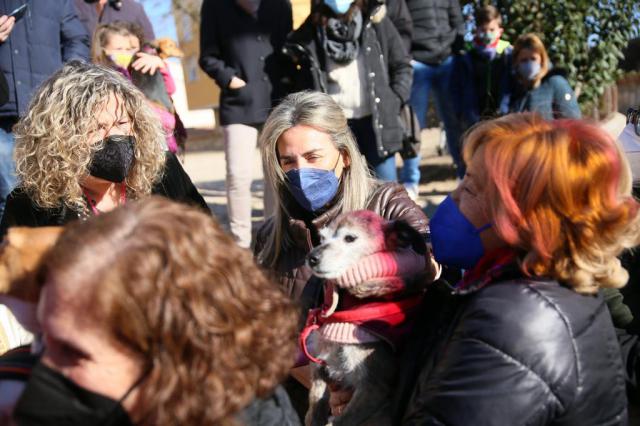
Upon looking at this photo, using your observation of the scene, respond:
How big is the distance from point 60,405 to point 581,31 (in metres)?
7.21

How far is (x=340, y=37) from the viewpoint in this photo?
4.71 metres

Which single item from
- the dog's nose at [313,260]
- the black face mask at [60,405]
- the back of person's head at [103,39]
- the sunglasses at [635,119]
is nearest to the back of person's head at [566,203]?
the dog's nose at [313,260]

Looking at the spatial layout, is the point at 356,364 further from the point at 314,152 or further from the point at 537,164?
the point at 314,152

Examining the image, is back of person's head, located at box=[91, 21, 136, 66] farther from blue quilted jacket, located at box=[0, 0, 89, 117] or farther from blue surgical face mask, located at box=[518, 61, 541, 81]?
blue surgical face mask, located at box=[518, 61, 541, 81]

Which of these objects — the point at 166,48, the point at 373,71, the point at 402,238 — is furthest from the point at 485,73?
the point at 402,238

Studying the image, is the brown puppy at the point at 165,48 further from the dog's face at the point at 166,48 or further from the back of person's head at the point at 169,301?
the back of person's head at the point at 169,301

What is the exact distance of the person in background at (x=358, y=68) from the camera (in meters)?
4.73

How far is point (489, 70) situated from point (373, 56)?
151 centimetres

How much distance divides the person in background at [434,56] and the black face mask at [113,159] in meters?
3.70

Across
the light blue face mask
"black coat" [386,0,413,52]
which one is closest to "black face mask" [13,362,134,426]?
the light blue face mask

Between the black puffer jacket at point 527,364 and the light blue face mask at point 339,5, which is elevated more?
the light blue face mask at point 339,5

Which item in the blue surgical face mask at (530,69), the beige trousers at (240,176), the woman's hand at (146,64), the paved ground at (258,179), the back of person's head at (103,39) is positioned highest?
the back of person's head at (103,39)

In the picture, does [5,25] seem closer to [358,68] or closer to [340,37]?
[340,37]

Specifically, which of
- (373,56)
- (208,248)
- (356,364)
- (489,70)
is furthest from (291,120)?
(489,70)
